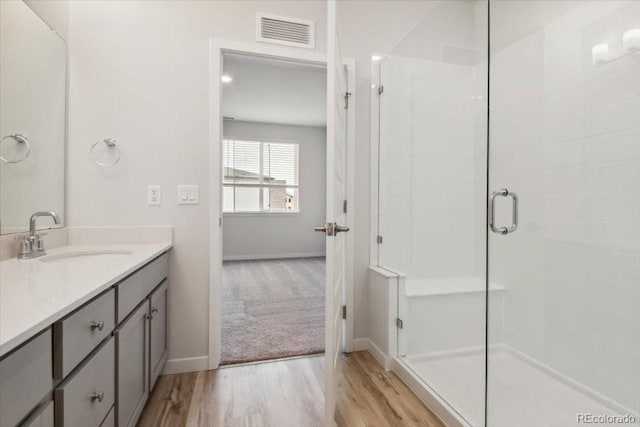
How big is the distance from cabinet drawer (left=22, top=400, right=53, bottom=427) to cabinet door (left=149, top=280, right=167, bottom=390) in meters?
0.87

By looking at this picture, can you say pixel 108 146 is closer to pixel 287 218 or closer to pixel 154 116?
pixel 154 116

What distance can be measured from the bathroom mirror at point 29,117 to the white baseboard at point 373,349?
6.72ft

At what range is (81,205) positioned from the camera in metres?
1.86

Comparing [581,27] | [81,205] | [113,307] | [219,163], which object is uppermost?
[581,27]

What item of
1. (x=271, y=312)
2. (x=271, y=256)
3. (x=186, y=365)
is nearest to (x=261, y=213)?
(x=271, y=256)

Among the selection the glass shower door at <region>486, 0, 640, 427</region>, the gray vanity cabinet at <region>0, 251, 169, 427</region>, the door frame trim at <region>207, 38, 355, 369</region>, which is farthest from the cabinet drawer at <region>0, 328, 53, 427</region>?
the glass shower door at <region>486, 0, 640, 427</region>

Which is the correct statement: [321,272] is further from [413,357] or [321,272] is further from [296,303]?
[413,357]

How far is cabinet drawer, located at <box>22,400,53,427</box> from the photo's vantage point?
684 mm

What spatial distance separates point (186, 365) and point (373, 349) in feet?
4.10

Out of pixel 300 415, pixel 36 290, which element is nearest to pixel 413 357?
pixel 300 415

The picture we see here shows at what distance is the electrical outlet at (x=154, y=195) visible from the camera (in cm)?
195

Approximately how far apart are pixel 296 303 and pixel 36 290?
2657 mm

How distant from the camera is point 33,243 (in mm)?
1454

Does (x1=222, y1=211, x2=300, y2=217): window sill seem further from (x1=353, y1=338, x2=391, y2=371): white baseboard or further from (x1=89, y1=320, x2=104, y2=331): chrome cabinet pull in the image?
(x1=89, y1=320, x2=104, y2=331): chrome cabinet pull
